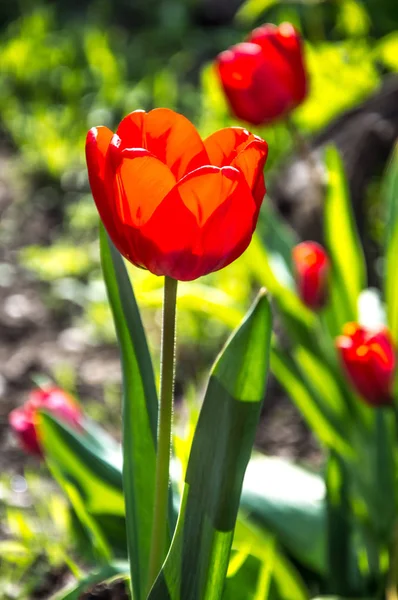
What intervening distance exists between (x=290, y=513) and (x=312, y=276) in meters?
0.38

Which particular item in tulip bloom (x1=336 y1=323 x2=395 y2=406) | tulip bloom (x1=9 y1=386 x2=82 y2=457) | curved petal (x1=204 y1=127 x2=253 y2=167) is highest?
curved petal (x1=204 y1=127 x2=253 y2=167)

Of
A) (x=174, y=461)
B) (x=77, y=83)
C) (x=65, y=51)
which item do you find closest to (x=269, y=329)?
(x=174, y=461)

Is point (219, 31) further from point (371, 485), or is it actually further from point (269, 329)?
point (269, 329)

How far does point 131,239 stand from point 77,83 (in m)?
3.46

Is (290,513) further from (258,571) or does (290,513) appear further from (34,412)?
(34,412)

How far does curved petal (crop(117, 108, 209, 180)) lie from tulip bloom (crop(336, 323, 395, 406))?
486 mm

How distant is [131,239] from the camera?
31.0 inches

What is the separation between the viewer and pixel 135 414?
1.00m

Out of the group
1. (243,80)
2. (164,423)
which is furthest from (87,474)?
(243,80)

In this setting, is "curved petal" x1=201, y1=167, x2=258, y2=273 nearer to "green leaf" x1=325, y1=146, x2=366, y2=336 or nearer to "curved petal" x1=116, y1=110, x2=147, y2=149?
"curved petal" x1=116, y1=110, x2=147, y2=149

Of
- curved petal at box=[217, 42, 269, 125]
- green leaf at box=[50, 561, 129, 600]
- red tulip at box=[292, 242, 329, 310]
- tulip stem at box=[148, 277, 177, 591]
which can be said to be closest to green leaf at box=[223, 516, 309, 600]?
green leaf at box=[50, 561, 129, 600]

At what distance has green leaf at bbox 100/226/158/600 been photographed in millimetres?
957

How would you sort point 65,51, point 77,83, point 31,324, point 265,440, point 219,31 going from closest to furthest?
point 265,440 < point 31,324 < point 77,83 < point 65,51 < point 219,31

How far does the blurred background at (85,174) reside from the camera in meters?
2.22
